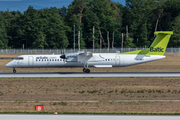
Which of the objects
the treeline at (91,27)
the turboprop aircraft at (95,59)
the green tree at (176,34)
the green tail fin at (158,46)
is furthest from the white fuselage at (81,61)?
the green tree at (176,34)

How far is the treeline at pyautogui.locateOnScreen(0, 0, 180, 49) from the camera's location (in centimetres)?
9525

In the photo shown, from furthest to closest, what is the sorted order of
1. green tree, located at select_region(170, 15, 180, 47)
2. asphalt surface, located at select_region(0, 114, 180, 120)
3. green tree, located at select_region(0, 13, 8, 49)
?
green tree, located at select_region(0, 13, 8, 49), green tree, located at select_region(170, 15, 180, 47), asphalt surface, located at select_region(0, 114, 180, 120)

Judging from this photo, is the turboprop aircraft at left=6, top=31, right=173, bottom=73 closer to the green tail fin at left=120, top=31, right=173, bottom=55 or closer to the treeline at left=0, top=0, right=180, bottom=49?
the green tail fin at left=120, top=31, right=173, bottom=55

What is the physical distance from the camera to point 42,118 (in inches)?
505

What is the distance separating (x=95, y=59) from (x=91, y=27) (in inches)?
2493

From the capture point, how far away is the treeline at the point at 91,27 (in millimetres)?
95250

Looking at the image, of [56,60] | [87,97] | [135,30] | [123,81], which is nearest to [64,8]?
[135,30]

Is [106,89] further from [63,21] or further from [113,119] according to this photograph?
[63,21]

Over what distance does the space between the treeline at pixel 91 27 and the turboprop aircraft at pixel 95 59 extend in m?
54.6

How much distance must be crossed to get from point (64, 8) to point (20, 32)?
36590 mm

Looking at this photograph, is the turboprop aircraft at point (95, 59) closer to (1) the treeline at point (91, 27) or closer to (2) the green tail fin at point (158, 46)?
(2) the green tail fin at point (158, 46)

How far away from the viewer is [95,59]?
38375mm

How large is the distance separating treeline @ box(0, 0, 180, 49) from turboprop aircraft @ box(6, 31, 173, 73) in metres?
54.6

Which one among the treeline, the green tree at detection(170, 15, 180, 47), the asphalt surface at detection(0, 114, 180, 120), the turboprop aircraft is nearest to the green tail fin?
the turboprop aircraft
